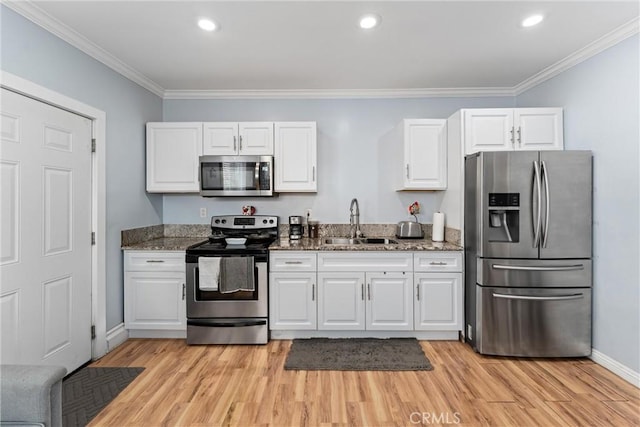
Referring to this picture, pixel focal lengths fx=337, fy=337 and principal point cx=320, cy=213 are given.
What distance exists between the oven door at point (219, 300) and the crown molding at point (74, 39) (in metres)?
1.87

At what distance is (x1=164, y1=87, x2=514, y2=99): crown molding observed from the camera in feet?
12.2

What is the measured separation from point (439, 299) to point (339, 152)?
188cm

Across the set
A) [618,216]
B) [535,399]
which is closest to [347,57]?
[618,216]

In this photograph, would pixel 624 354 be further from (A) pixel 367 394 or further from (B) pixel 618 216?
(A) pixel 367 394

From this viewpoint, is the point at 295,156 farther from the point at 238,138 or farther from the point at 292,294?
the point at 292,294

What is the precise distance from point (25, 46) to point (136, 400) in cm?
239

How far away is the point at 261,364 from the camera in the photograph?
8.85 ft

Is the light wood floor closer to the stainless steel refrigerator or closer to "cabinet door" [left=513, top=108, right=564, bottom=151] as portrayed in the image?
the stainless steel refrigerator

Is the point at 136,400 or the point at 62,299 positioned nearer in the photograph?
the point at 136,400

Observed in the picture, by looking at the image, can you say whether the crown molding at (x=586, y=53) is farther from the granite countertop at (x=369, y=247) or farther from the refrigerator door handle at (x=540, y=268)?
the granite countertop at (x=369, y=247)

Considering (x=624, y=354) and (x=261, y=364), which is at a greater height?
(x=624, y=354)

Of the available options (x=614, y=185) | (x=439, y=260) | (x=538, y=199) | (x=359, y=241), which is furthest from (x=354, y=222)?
(x=614, y=185)

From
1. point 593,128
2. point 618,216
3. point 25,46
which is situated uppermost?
point 25,46

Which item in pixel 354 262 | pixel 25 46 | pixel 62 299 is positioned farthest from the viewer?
pixel 354 262
